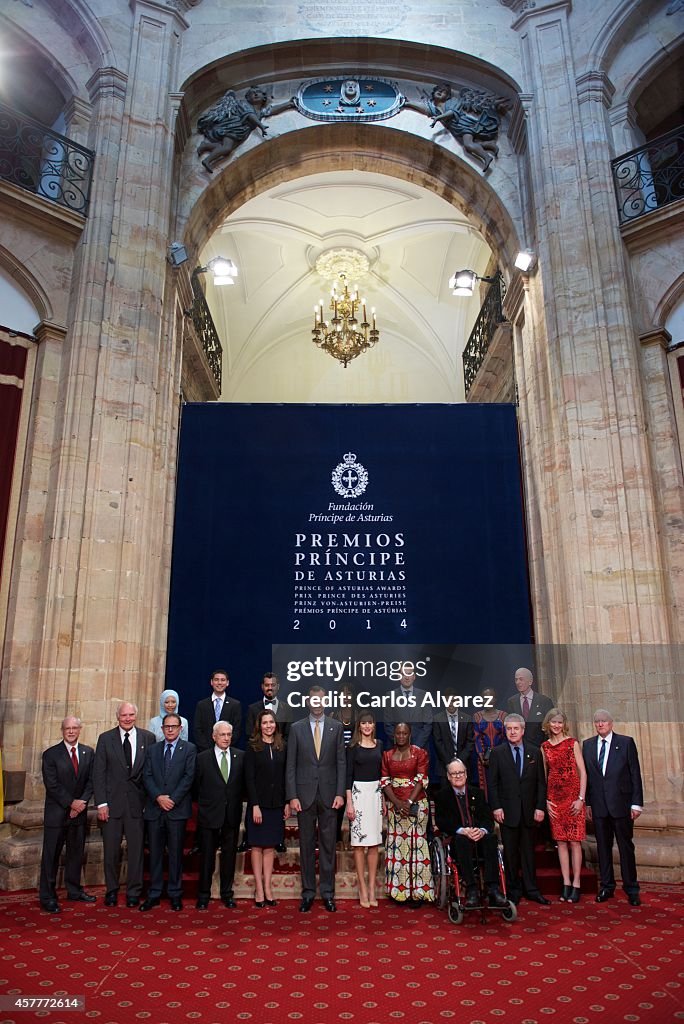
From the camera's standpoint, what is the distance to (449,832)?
4621mm

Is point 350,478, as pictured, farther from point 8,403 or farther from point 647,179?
point 647,179

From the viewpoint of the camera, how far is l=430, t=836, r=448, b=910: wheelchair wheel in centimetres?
459

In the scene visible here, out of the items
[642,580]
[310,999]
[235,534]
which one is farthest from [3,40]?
[310,999]

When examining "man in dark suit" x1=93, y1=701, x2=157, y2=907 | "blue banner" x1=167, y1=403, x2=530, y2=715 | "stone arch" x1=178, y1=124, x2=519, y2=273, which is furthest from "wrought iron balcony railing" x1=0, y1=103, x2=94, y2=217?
"man in dark suit" x1=93, y1=701, x2=157, y2=907

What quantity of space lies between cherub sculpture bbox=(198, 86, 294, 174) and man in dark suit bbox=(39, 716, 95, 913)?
254 inches

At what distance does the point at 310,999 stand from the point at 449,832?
1.59 metres

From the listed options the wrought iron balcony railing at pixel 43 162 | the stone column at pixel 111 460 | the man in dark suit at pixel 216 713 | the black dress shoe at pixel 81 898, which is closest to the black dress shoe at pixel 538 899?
the man in dark suit at pixel 216 713

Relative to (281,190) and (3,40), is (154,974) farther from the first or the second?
(281,190)

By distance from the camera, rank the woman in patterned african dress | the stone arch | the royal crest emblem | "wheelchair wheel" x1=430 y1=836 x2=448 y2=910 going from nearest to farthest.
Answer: "wheelchair wheel" x1=430 y1=836 x2=448 y2=910, the woman in patterned african dress, the royal crest emblem, the stone arch

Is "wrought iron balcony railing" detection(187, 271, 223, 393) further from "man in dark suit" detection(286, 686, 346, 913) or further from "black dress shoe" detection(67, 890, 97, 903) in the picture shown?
"black dress shoe" detection(67, 890, 97, 903)

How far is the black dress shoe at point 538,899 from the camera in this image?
4781mm

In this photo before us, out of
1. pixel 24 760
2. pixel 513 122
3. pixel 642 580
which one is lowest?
pixel 24 760

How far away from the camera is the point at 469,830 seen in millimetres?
4488

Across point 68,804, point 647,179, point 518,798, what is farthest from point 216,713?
point 647,179
